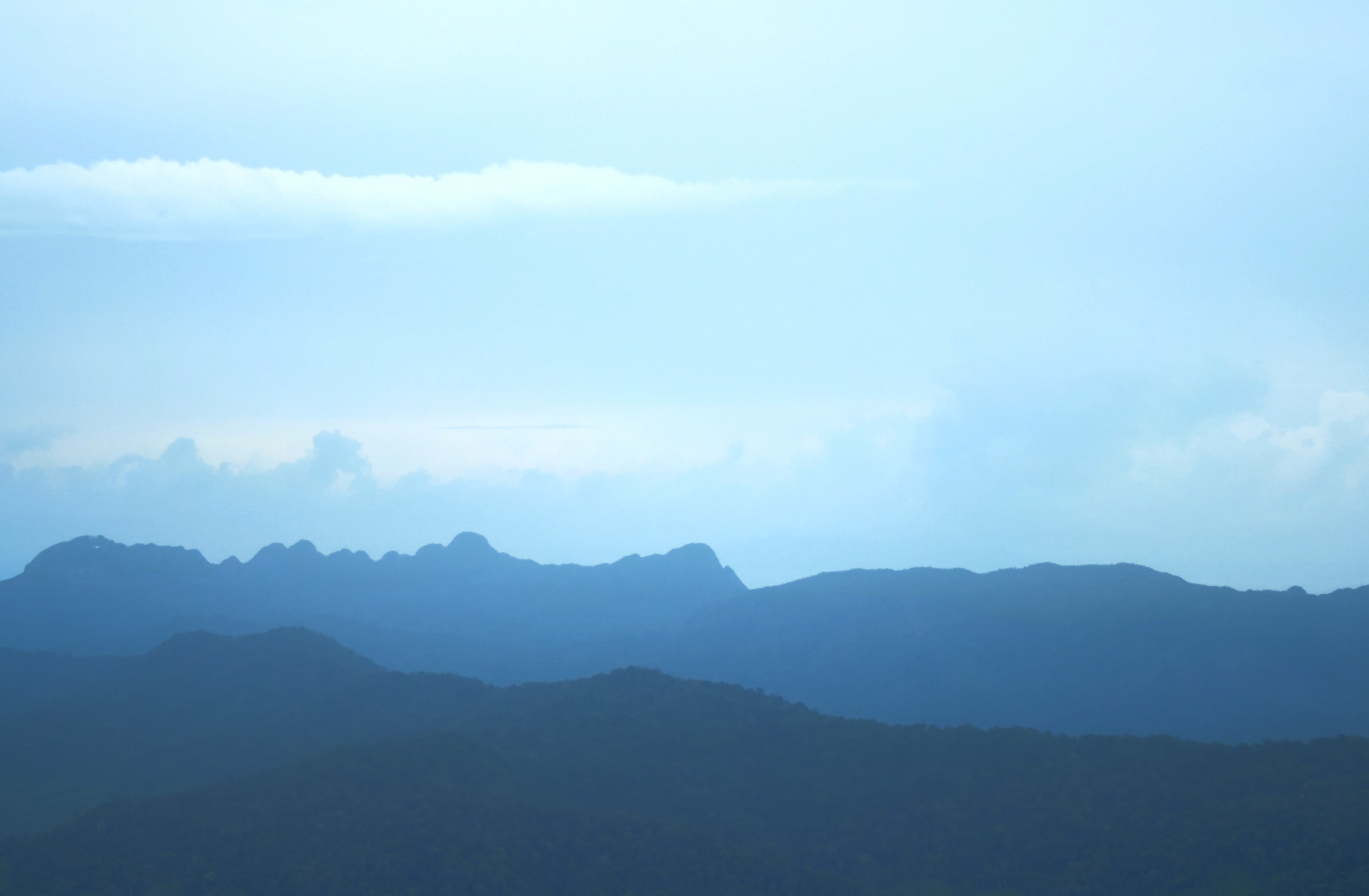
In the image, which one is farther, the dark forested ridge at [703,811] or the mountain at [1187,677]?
the mountain at [1187,677]

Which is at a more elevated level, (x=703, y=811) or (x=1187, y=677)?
(x=1187, y=677)

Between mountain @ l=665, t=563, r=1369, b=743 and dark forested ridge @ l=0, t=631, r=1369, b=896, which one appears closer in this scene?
dark forested ridge @ l=0, t=631, r=1369, b=896

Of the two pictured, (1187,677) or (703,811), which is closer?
(703,811)

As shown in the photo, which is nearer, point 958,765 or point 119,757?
point 958,765

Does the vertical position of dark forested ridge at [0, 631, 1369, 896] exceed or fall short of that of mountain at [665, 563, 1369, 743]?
it falls short

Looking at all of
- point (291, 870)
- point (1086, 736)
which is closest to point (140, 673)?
point (291, 870)

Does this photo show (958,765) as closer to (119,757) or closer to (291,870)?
(291,870)

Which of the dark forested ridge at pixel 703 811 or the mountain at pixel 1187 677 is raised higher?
the mountain at pixel 1187 677

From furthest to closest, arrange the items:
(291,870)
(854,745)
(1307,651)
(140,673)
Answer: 1. (1307,651)
2. (140,673)
3. (854,745)
4. (291,870)
